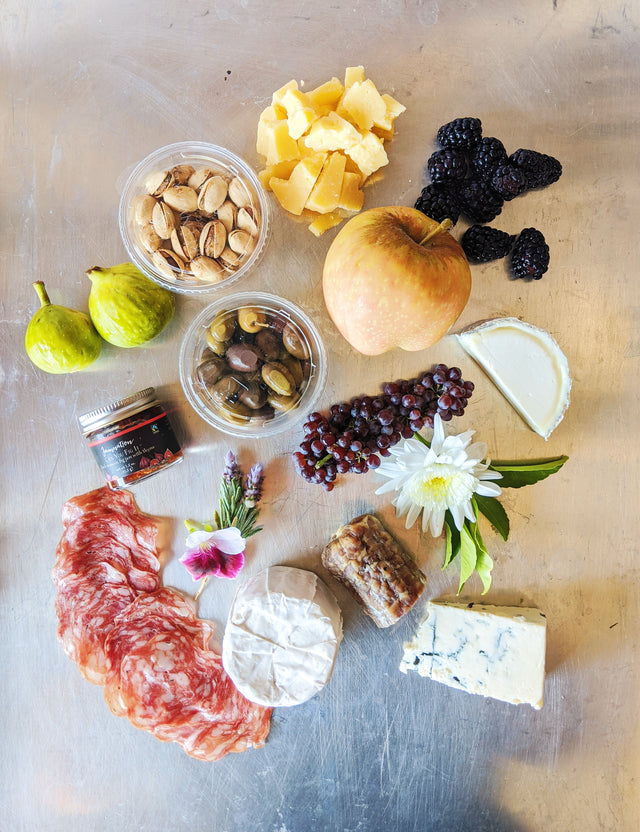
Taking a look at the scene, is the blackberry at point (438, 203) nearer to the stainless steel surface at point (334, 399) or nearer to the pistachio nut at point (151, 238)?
the stainless steel surface at point (334, 399)

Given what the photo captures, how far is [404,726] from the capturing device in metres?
1.04

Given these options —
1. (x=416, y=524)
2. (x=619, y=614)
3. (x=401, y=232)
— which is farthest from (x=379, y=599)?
(x=401, y=232)

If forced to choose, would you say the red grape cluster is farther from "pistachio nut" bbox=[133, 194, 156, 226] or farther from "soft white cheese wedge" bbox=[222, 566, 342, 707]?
"pistachio nut" bbox=[133, 194, 156, 226]

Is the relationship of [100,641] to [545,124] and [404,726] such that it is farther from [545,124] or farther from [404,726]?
[545,124]

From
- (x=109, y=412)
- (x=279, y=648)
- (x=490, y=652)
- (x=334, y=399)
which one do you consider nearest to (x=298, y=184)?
(x=334, y=399)

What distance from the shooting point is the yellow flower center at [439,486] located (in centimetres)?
88

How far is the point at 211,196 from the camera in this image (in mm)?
869

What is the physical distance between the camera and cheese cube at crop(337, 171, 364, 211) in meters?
0.92

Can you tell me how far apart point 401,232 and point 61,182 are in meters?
0.65

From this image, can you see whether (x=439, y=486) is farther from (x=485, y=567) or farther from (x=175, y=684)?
(x=175, y=684)

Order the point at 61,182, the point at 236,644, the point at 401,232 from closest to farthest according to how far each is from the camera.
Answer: the point at 401,232
the point at 236,644
the point at 61,182

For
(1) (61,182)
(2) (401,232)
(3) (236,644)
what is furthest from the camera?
(1) (61,182)

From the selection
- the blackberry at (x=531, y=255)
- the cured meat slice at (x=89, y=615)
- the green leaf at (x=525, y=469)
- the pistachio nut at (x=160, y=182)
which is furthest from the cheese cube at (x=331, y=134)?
the cured meat slice at (x=89, y=615)

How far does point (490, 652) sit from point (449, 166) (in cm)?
84
